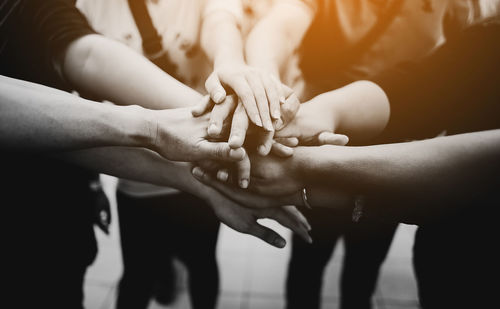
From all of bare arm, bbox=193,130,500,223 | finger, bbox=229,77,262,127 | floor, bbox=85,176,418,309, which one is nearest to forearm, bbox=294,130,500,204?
bare arm, bbox=193,130,500,223

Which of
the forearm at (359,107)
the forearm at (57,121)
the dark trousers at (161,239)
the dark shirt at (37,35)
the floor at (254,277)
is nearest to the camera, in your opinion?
the forearm at (57,121)

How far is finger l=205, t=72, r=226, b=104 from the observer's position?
21.7 inches

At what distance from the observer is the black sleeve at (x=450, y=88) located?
58 centimetres

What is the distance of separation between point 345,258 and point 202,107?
70 cm

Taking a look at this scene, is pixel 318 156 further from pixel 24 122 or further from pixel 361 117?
pixel 24 122

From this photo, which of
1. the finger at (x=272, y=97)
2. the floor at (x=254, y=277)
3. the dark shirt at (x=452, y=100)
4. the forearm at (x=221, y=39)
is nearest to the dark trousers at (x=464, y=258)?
the dark shirt at (x=452, y=100)

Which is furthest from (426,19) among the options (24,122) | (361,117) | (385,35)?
(24,122)

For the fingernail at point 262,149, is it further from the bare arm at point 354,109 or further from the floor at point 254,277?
the floor at point 254,277

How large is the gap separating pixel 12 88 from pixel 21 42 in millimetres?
160

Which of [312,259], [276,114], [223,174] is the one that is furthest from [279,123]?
[312,259]

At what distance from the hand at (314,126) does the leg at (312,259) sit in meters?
0.30

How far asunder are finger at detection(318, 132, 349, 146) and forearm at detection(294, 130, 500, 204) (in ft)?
0.03

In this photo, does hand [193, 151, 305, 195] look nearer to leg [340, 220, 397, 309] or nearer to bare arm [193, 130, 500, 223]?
bare arm [193, 130, 500, 223]

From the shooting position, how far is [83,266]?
69cm
